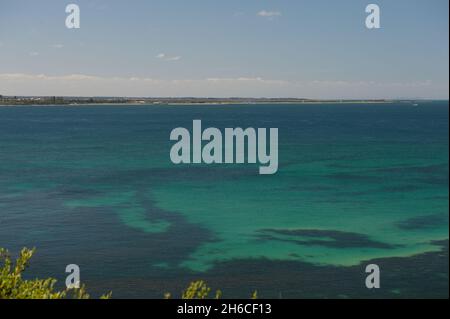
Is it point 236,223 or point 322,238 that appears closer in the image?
point 322,238

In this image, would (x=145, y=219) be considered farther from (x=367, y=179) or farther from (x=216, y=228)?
(x=367, y=179)

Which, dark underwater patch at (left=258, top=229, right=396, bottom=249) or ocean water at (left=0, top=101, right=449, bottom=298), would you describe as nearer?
ocean water at (left=0, top=101, right=449, bottom=298)

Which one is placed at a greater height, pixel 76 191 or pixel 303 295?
pixel 76 191

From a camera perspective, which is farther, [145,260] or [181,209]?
[181,209]

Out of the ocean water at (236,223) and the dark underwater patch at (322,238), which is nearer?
the ocean water at (236,223)

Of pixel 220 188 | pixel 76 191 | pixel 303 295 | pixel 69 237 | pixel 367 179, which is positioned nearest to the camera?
pixel 303 295

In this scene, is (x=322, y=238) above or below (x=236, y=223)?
below
